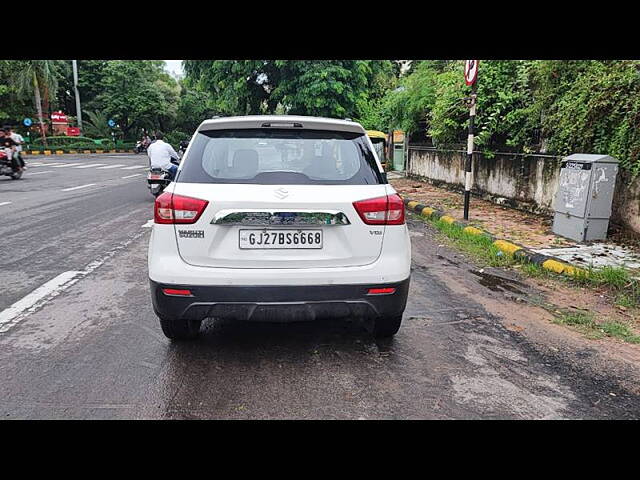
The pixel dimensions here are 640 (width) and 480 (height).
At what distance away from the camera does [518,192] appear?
10.1 metres

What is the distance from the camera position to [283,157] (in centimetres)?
346

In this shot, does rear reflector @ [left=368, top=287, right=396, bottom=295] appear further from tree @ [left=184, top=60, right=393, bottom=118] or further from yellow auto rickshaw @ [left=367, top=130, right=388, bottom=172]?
yellow auto rickshaw @ [left=367, top=130, right=388, bottom=172]

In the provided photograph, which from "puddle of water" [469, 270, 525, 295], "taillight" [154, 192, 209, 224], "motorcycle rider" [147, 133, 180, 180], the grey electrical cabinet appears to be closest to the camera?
"taillight" [154, 192, 209, 224]

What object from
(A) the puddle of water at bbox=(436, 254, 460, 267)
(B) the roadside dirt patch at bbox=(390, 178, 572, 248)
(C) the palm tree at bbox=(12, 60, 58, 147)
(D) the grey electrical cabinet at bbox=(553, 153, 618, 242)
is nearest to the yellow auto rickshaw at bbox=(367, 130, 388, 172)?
(B) the roadside dirt patch at bbox=(390, 178, 572, 248)

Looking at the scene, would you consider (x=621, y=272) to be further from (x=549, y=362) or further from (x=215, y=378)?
(x=215, y=378)

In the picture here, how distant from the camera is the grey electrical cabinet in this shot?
22.5ft

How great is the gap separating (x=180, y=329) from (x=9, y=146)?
16.0m

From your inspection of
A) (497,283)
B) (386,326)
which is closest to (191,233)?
(386,326)

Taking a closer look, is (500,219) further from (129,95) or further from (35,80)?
(129,95)

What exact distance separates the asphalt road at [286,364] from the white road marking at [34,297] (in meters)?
0.03

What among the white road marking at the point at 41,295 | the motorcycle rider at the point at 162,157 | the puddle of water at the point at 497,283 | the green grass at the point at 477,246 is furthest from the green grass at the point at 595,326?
the motorcycle rider at the point at 162,157

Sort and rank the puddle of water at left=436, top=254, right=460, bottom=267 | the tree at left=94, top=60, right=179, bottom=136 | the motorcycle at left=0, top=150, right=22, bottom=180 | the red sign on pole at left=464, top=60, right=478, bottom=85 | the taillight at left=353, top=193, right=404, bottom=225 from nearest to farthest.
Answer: the taillight at left=353, top=193, right=404, bottom=225 → the puddle of water at left=436, top=254, right=460, bottom=267 → the red sign on pole at left=464, top=60, right=478, bottom=85 → the motorcycle at left=0, top=150, right=22, bottom=180 → the tree at left=94, top=60, right=179, bottom=136

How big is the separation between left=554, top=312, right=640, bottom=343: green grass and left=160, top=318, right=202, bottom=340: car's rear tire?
10.2 ft

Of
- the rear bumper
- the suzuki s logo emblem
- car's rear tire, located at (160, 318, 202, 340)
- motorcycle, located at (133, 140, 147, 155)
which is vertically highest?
the suzuki s logo emblem
